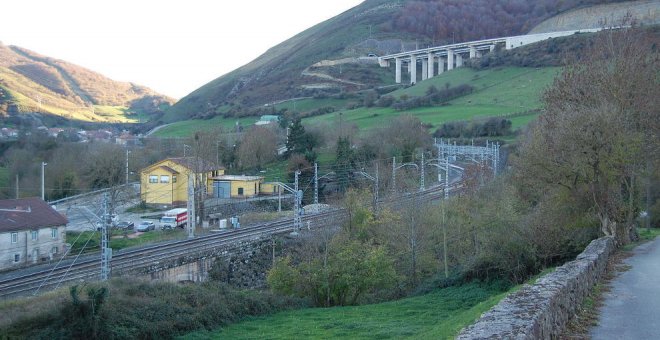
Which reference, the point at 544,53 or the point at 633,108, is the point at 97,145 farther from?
the point at 544,53

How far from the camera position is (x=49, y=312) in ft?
65.1

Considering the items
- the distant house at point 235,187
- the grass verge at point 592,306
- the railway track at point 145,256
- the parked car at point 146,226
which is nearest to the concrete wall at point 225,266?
the railway track at point 145,256

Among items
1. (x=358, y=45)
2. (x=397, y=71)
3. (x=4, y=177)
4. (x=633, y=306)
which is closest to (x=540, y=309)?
(x=633, y=306)

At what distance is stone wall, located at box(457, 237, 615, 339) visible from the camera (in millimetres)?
7918

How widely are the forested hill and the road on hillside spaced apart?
11375cm

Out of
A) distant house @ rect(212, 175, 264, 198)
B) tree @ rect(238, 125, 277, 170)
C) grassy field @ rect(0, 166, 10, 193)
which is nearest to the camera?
grassy field @ rect(0, 166, 10, 193)

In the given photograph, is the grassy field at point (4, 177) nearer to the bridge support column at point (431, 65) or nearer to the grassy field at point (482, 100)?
the grassy field at point (482, 100)

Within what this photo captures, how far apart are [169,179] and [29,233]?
21.2 meters

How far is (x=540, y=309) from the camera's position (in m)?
8.78

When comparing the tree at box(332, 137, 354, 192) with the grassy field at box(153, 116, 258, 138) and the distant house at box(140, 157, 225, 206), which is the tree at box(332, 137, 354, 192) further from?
the grassy field at box(153, 116, 258, 138)

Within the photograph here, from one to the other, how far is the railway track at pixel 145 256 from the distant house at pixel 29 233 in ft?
15.7

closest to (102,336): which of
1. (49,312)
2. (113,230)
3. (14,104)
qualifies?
(49,312)

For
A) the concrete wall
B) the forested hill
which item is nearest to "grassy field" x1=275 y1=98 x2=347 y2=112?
the forested hill

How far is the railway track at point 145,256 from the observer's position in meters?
26.0
